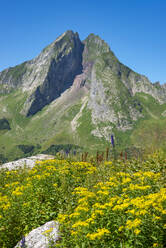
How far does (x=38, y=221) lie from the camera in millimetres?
11000

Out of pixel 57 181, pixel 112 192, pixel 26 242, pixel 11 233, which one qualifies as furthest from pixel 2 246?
pixel 112 192

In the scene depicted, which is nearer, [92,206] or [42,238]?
[92,206]

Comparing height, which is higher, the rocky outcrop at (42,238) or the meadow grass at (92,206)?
the meadow grass at (92,206)

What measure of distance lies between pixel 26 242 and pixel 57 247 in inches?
77.2

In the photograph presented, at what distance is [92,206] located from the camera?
8867mm

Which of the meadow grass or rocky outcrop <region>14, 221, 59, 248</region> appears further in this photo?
rocky outcrop <region>14, 221, 59, 248</region>

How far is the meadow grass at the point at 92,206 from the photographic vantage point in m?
7.21

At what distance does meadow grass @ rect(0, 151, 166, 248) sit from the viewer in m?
7.21

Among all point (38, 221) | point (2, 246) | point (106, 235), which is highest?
point (106, 235)

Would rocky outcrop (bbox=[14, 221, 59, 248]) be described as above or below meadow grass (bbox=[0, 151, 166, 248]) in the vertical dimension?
below

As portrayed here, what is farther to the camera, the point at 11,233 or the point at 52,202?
the point at 52,202

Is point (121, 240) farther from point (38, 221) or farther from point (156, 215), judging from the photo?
point (38, 221)

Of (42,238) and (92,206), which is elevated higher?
(92,206)

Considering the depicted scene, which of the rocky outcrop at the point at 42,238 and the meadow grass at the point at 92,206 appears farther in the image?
the rocky outcrop at the point at 42,238
